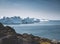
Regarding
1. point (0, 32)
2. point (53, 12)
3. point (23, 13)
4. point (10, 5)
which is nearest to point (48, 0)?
point (53, 12)

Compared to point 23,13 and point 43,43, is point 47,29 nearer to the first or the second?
point 43,43

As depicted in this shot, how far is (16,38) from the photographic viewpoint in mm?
3320

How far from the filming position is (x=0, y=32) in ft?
11.1

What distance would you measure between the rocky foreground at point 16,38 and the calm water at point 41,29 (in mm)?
87

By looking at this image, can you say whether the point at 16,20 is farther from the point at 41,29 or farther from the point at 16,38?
the point at 41,29

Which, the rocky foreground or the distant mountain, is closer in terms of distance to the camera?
the rocky foreground

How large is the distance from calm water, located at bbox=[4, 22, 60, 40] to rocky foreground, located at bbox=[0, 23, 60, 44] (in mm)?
87

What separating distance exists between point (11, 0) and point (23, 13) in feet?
1.27

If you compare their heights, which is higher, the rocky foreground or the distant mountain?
the distant mountain

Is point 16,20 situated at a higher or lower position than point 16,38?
higher

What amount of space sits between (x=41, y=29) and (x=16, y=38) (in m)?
0.58

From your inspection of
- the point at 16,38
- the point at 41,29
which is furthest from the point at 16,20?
the point at 41,29

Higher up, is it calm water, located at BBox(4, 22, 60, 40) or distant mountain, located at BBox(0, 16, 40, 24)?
distant mountain, located at BBox(0, 16, 40, 24)

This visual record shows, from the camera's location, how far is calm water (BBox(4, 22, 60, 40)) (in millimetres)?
3426
